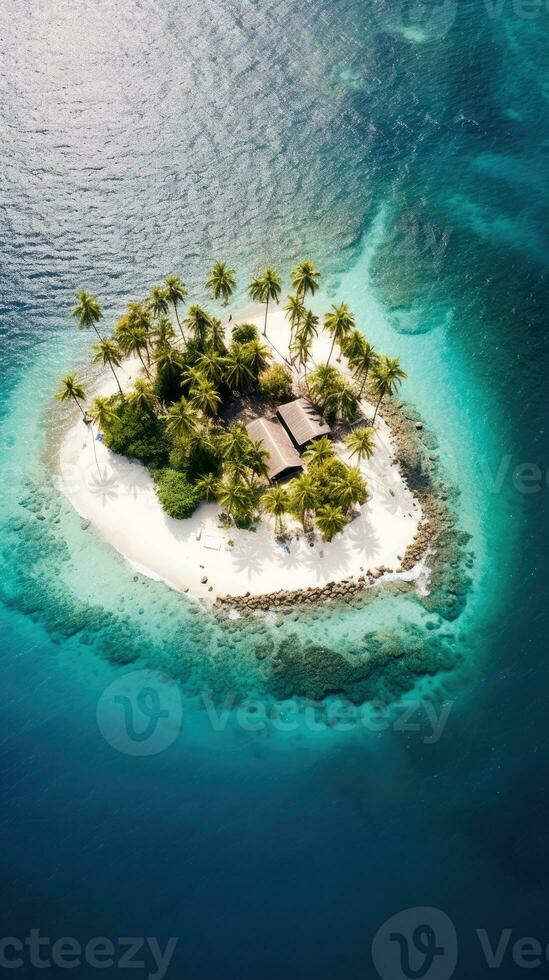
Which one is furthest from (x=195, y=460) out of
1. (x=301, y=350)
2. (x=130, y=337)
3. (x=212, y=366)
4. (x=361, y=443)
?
(x=301, y=350)

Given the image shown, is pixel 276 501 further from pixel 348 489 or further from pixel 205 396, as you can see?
pixel 205 396

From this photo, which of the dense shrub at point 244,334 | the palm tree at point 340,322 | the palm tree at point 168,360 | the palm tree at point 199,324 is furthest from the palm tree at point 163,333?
the palm tree at point 340,322

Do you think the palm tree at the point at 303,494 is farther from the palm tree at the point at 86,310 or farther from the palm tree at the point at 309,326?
the palm tree at the point at 86,310

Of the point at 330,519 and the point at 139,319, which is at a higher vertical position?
the point at 139,319

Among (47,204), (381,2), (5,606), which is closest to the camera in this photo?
(5,606)

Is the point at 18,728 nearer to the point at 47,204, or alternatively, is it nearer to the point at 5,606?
the point at 5,606

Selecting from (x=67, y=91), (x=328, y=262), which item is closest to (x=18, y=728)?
(x=328, y=262)

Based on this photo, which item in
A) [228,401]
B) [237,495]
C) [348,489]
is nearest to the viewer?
[348,489]
